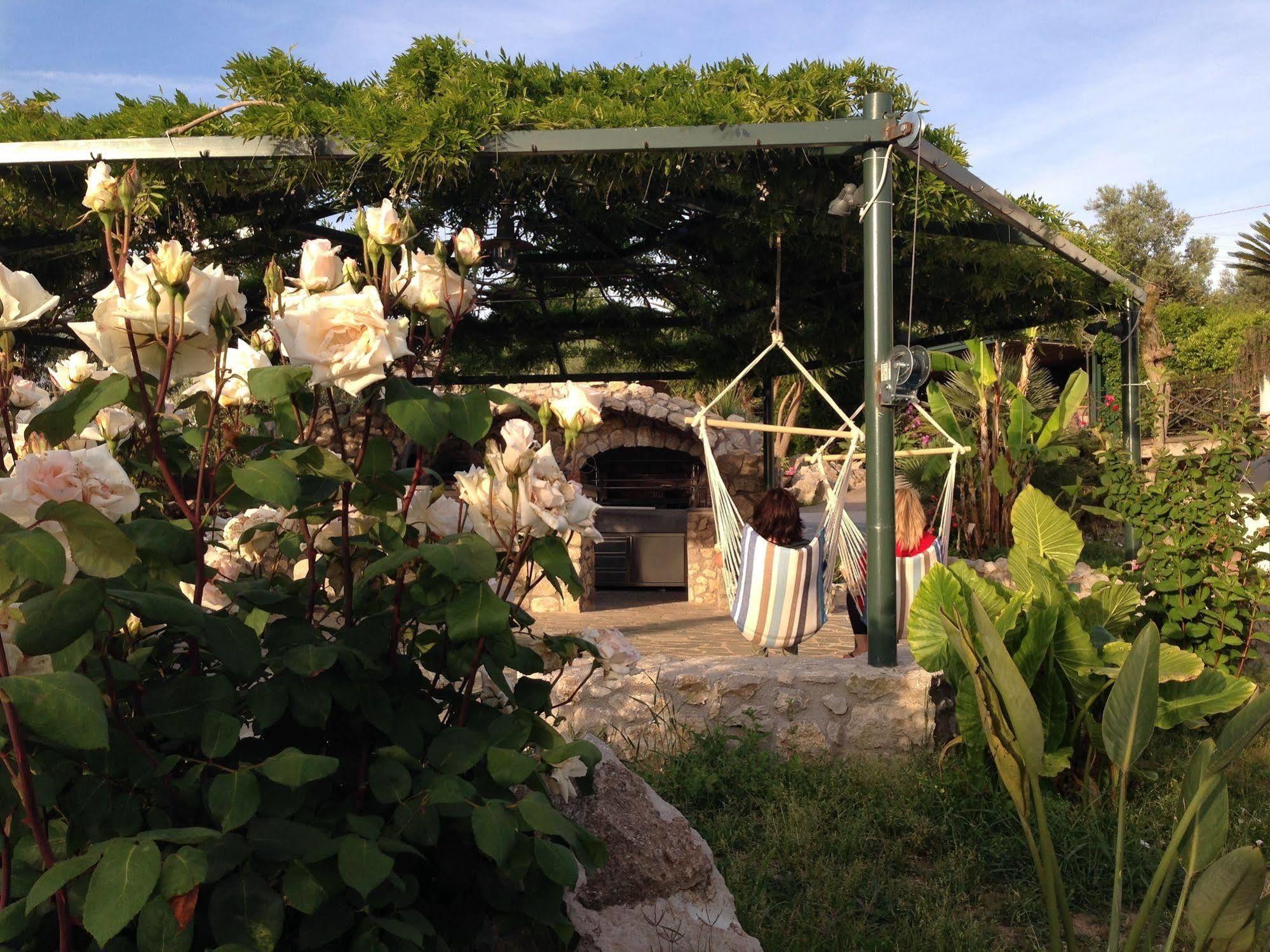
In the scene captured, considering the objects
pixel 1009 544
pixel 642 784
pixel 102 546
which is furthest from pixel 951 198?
pixel 1009 544

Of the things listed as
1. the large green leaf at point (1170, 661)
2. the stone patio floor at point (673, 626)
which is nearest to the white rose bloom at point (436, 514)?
the large green leaf at point (1170, 661)

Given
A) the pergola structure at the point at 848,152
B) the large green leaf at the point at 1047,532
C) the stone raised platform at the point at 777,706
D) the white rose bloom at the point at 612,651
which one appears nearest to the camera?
the white rose bloom at the point at 612,651

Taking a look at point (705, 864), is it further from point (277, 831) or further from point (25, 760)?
point (25, 760)

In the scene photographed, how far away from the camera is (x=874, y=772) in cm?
332

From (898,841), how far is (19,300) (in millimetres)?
2532

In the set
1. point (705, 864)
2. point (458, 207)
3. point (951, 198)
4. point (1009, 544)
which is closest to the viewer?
point (705, 864)

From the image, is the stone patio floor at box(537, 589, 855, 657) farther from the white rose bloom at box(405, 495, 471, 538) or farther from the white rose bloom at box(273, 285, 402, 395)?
the white rose bloom at box(273, 285, 402, 395)

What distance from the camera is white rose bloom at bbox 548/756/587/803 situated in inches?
52.9

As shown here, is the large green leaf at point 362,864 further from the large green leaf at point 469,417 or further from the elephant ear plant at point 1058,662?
the elephant ear plant at point 1058,662

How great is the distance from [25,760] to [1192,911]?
182cm

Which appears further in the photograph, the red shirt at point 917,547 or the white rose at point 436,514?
the red shirt at point 917,547

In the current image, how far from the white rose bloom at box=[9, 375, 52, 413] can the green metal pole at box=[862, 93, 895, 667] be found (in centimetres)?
263

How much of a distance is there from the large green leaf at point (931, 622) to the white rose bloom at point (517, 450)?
2.31 m

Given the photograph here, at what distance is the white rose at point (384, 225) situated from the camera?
125 centimetres
